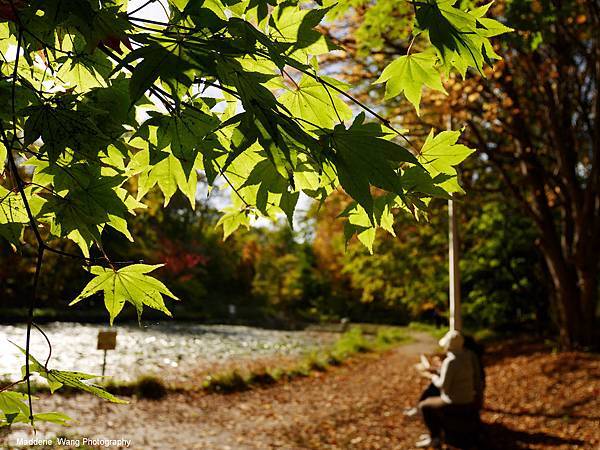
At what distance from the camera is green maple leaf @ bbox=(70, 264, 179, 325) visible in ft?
4.45

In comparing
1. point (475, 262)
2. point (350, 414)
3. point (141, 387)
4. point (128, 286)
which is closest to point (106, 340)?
point (141, 387)

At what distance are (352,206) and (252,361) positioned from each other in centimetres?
1329

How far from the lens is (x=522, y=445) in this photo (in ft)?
20.5

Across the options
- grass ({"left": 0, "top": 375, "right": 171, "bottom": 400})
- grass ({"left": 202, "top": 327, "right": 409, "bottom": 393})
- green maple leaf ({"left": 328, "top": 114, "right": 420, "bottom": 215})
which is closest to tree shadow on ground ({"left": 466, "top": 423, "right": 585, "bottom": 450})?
grass ({"left": 202, "top": 327, "right": 409, "bottom": 393})

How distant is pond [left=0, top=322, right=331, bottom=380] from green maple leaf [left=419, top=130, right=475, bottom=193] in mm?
8517

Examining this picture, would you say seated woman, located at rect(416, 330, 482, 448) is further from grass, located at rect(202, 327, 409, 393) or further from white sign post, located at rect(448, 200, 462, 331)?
grass, located at rect(202, 327, 409, 393)

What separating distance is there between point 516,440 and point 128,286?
6.39m

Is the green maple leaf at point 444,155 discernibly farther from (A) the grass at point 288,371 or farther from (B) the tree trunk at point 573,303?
(A) the grass at point 288,371

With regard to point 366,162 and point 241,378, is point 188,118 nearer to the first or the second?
point 366,162

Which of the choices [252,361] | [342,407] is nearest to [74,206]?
[342,407]

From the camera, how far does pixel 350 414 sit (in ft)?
27.6

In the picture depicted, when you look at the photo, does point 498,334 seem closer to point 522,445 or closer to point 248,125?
point 522,445

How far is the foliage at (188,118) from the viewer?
926 mm

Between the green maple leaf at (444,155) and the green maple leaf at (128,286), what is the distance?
76cm
